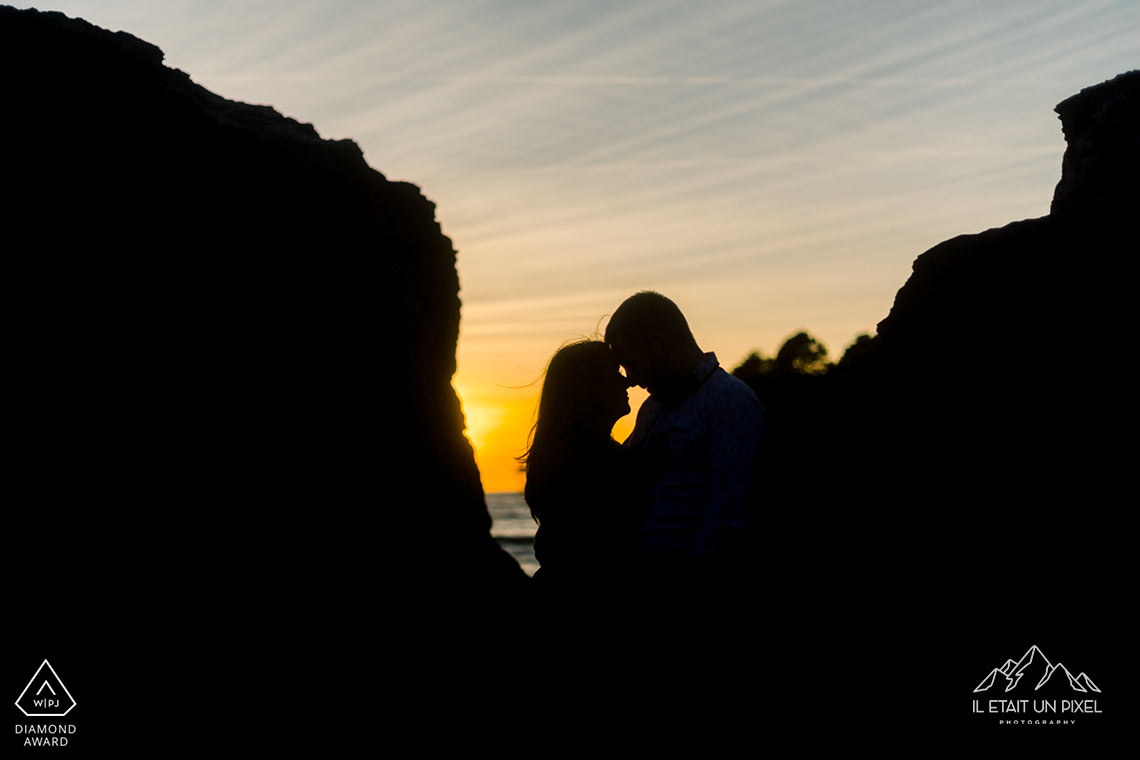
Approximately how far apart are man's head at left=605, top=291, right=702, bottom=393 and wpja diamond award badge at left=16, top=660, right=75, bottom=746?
3.57 meters

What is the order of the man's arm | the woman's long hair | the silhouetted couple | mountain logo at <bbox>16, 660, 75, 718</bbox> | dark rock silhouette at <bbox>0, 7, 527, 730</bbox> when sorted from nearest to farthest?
1. mountain logo at <bbox>16, 660, 75, 718</bbox>
2. dark rock silhouette at <bbox>0, 7, 527, 730</bbox>
3. the man's arm
4. the silhouetted couple
5. the woman's long hair

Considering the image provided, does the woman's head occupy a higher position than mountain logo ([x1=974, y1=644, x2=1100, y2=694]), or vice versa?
the woman's head

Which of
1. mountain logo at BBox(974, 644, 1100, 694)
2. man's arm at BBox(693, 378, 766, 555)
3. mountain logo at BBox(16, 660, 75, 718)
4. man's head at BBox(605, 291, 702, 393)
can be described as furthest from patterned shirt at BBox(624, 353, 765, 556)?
mountain logo at BBox(16, 660, 75, 718)

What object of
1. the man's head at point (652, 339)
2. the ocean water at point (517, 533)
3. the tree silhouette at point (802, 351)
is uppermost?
the man's head at point (652, 339)

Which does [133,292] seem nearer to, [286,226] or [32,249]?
[32,249]

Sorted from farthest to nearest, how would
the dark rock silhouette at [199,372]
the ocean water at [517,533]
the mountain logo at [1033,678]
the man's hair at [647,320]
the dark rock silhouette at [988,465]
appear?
1. the ocean water at [517,533]
2. the man's hair at [647,320]
3. the dark rock silhouette at [988,465]
4. the mountain logo at [1033,678]
5. the dark rock silhouette at [199,372]

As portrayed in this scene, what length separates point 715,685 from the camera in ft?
17.5

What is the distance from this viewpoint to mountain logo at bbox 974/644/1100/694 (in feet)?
15.2

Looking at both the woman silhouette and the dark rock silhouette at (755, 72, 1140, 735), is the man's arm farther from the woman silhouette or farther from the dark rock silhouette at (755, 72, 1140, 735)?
the dark rock silhouette at (755, 72, 1140, 735)

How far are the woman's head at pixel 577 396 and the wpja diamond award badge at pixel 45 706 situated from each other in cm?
278

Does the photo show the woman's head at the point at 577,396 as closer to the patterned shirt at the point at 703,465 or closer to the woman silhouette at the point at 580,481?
the woman silhouette at the point at 580,481

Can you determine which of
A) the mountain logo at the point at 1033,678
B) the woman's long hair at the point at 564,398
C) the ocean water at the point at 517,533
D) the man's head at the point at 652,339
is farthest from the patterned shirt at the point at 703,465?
the ocean water at the point at 517,533

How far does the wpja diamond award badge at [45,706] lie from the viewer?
4.20m

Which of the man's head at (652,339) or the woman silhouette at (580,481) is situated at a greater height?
the man's head at (652,339)
